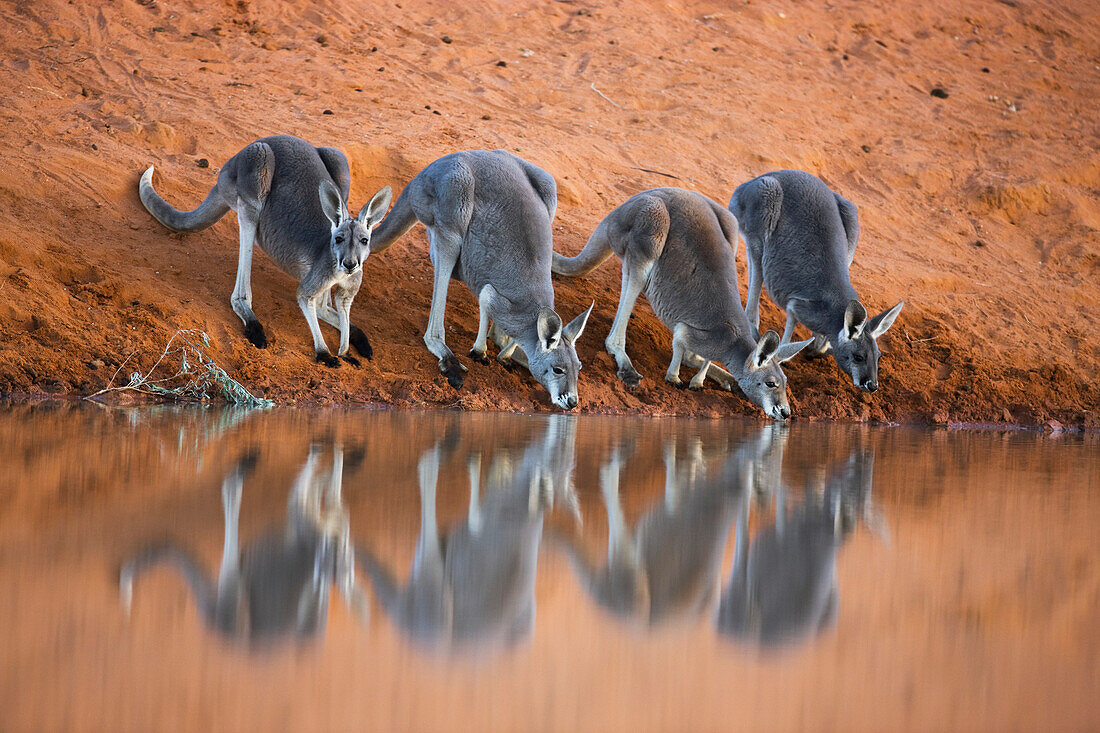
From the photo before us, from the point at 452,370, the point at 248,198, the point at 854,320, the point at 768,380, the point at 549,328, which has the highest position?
the point at 248,198

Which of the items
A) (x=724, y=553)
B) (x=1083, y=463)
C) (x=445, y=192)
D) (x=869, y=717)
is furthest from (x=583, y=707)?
(x=445, y=192)

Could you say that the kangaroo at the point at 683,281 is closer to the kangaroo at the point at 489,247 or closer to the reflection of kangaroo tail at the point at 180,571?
the kangaroo at the point at 489,247

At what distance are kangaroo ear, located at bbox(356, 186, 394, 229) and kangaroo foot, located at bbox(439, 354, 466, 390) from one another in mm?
1229

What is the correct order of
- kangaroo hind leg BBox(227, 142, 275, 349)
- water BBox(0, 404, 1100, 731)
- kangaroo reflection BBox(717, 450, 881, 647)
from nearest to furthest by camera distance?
1. water BBox(0, 404, 1100, 731)
2. kangaroo reflection BBox(717, 450, 881, 647)
3. kangaroo hind leg BBox(227, 142, 275, 349)

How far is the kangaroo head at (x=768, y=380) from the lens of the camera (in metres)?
8.50

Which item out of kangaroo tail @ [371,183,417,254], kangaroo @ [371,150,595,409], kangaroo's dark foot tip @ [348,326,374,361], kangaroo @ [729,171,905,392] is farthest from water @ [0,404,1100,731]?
kangaroo tail @ [371,183,417,254]

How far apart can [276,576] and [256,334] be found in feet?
19.7

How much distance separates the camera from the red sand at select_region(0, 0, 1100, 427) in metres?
8.55

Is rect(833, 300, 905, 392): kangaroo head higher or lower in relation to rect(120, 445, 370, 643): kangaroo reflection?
lower

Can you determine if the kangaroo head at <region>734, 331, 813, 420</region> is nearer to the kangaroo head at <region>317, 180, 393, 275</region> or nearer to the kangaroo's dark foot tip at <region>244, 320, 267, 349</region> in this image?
the kangaroo head at <region>317, 180, 393, 275</region>

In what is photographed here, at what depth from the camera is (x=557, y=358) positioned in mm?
8078

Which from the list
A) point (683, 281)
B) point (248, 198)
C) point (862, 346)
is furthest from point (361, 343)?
point (862, 346)

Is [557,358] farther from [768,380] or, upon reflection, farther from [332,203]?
[332,203]

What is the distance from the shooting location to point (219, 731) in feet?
5.82
